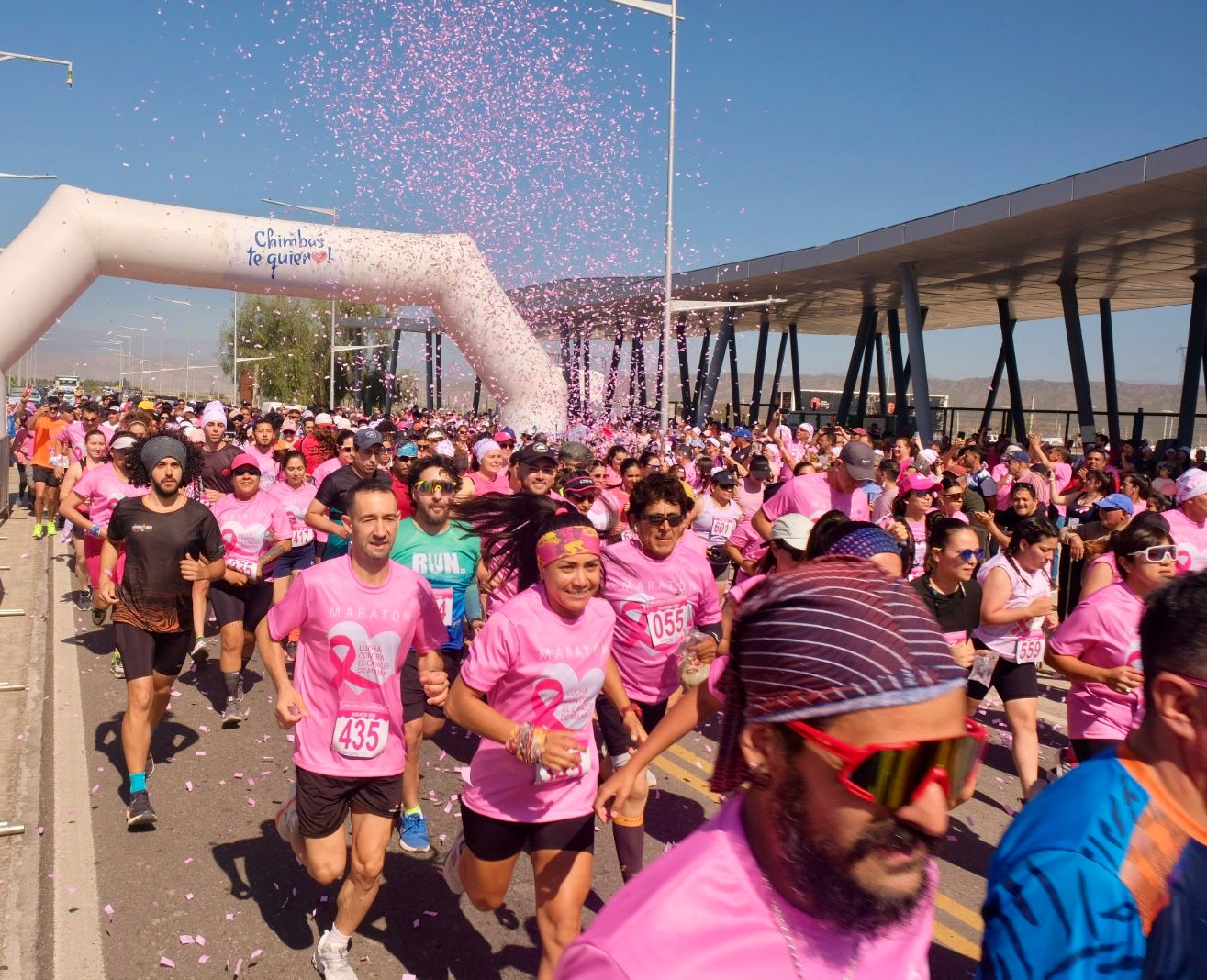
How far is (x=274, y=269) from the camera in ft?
58.3

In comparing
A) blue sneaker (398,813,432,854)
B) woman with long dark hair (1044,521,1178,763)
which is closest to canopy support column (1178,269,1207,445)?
woman with long dark hair (1044,521,1178,763)

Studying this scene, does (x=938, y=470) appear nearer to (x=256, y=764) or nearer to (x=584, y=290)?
(x=256, y=764)

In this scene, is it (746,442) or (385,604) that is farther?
(746,442)

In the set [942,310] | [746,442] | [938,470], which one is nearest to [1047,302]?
[942,310]

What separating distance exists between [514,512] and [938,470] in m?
11.2

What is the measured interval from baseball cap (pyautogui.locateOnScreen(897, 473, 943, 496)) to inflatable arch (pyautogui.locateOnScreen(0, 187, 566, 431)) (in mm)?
9013

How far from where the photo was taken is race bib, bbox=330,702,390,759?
414 centimetres

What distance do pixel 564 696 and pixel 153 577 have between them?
3.20m

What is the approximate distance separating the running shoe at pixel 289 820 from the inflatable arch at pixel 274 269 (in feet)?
45.0

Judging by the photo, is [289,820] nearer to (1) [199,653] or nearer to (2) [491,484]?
(2) [491,484]

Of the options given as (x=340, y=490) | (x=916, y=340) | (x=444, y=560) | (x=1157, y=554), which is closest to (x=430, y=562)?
(x=444, y=560)

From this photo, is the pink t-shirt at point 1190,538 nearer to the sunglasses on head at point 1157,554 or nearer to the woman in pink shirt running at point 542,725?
the sunglasses on head at point 1157,554

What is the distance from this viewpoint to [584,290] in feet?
97.8

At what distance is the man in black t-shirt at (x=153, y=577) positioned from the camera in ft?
19.1
